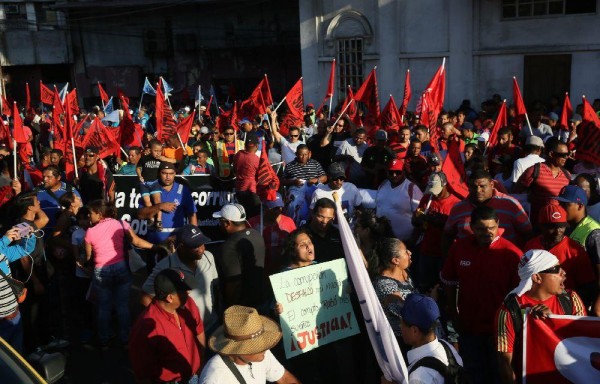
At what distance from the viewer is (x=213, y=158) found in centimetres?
1080

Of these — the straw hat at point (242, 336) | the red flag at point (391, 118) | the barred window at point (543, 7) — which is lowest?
the straw hat at point (242, 336)

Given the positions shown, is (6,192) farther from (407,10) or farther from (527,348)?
(407,10)

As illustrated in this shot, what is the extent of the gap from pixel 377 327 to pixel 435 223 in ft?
8.88

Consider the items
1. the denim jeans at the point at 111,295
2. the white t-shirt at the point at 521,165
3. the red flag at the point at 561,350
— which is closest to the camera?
the red flag at the point at 561,350

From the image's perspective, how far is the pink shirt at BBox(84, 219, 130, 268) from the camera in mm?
6469

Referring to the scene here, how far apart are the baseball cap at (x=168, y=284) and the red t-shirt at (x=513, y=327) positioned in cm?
195

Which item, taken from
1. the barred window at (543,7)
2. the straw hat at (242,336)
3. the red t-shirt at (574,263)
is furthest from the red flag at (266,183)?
the barred window at (543,7)

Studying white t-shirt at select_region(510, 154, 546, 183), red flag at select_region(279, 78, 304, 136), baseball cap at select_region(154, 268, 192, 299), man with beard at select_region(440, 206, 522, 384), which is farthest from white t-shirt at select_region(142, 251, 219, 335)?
red flag at select_region(279, 78, 304, 136)

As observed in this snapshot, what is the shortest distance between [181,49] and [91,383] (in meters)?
27.4

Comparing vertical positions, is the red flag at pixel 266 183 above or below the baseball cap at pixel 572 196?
below

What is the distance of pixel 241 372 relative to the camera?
3746mm

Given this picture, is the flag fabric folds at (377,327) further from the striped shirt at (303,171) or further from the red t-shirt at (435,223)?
Result: the striped shirt at (303,171)

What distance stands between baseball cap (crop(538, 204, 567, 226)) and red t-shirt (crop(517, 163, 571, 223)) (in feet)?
5.39

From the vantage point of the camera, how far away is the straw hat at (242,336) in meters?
3.69
